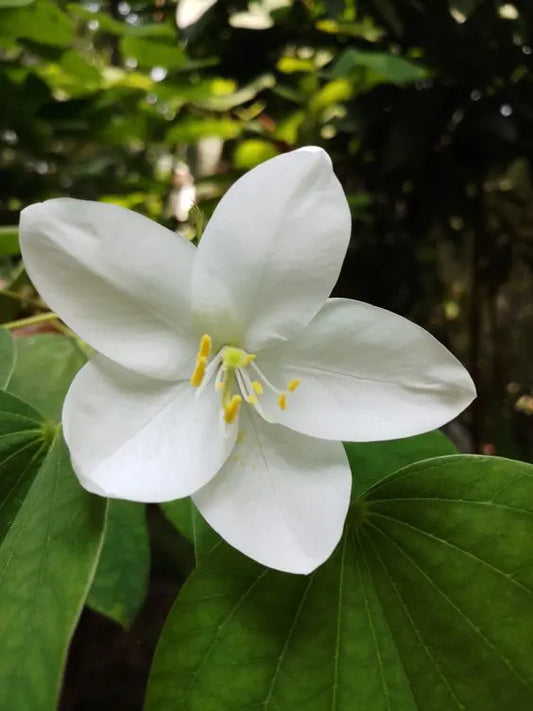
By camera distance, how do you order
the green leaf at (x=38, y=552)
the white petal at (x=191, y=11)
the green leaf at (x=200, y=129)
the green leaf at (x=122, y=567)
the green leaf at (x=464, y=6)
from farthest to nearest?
1. the green leaf at (x=200, y=129)
2. the white petal at (x=191, y=11)
3. the green leaf at (x=464, y=6)
4. the green leaf at (x=122, y=567)
5. the green leaf at (x=38, y=552)

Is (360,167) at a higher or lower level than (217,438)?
lower

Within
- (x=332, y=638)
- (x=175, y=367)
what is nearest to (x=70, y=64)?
(x=175, y=367)

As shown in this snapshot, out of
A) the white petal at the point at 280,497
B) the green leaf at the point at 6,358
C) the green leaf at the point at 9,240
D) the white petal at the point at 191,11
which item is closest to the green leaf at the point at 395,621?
the white petal at the point at 280,497

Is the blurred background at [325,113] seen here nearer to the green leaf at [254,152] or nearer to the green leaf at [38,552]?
the green leaf at [254,152]

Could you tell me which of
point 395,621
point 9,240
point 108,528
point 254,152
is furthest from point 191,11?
point 395,621

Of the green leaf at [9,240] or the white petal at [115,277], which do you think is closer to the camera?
the white petal at [115,277]

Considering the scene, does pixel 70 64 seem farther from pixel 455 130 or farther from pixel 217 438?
pixel 217 438
